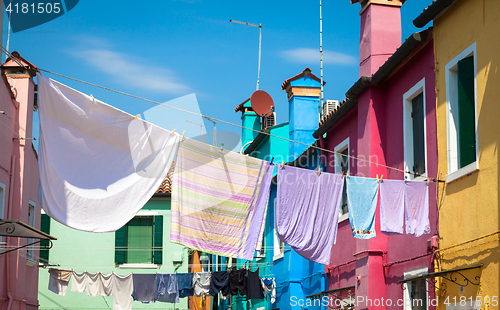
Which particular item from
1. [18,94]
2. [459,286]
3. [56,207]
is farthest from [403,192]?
[18,94]

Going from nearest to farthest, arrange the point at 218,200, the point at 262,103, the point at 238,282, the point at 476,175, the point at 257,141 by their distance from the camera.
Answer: the point at 476,175
the point at 218,200
the point at 238,282
the point at 257,141
the point at 262,103

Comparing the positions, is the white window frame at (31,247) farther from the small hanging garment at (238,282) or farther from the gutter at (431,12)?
the gutter at (431,12)

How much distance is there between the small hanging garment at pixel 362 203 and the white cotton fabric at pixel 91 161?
10.3 ft

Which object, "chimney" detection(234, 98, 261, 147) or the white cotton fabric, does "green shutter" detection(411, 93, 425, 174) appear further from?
"chimney" detection(234, 98, 261, 147)

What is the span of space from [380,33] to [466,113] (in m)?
4.31

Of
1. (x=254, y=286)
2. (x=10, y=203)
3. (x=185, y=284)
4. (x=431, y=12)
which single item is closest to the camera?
(x=431, y=12)

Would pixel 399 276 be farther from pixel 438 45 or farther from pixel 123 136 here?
pixel 123 136

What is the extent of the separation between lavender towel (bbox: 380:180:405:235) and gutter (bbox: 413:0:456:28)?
264cm

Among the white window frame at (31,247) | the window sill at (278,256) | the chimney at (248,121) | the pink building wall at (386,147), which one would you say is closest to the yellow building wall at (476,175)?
the pink building wall at (386,147)

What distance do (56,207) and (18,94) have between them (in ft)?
26.3

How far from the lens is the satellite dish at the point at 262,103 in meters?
21.7

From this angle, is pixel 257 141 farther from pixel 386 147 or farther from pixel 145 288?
pixel 386 147

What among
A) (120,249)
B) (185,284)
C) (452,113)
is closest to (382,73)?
(452,113)

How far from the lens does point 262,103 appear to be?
2195cm
